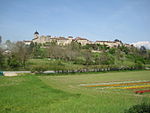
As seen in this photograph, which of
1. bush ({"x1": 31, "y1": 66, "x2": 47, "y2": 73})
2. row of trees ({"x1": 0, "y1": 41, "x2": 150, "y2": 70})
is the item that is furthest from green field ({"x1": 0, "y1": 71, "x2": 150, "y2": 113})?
row of trees ({"x1": 0, "y1": 41, "x2": 150, "y2": 70})

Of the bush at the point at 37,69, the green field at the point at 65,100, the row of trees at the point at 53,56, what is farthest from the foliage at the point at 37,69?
the green field at the point at 65,100

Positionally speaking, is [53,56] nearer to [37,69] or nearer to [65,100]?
[37,69]

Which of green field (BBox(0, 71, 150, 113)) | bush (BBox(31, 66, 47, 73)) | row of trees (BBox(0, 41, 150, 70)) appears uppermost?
row of trees (BBox(0, 41, 150, 70))

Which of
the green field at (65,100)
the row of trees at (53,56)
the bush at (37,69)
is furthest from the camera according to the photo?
the row of trees at (53,56)

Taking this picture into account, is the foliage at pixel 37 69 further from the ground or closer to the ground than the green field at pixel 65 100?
further from the ground

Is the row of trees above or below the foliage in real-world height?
above

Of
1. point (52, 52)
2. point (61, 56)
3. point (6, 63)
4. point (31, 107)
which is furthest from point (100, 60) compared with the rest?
point (31, 107)

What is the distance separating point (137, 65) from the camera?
59.9 m

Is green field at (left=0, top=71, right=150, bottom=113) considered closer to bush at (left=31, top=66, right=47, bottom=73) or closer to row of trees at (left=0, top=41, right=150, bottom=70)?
bush at (left=31, top=66, right=47, bottom=73)

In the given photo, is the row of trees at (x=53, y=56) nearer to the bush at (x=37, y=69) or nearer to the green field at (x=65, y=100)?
the bush at (x=37, y=69)

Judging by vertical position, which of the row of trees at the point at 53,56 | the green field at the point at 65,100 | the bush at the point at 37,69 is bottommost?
the green field at the point at 65,100

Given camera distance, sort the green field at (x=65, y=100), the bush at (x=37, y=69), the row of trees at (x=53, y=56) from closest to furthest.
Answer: the green field at (x=65, y=100), the bush at (x=37, y=69), the row of trees at (x=53, y=56)

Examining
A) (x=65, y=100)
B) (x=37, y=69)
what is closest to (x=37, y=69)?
(x=37, y=69)

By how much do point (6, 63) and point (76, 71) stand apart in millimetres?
23541
